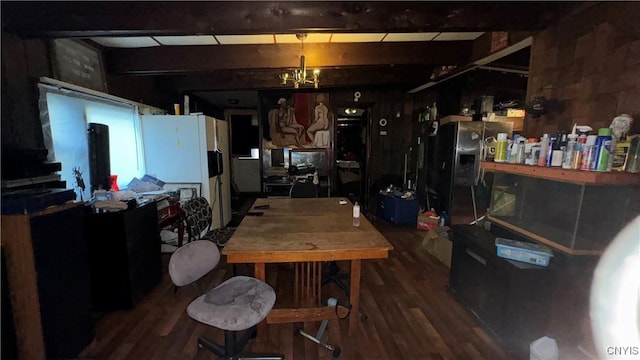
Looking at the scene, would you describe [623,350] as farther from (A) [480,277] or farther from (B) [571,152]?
(B) [571,152]

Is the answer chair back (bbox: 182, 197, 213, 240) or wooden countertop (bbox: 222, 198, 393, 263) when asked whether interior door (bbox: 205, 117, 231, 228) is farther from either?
wooden countertop (bbox: 222, 198, 393, 263)

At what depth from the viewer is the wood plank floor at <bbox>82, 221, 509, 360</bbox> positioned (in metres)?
1.87

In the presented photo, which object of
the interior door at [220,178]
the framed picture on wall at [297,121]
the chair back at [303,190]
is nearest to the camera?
the chair back at [303,190]

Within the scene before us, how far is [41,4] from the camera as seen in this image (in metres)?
2.03

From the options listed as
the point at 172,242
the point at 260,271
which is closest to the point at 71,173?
the point at 172,242

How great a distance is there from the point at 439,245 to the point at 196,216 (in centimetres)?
285

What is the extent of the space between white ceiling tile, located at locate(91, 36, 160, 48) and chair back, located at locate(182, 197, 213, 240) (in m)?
1.87

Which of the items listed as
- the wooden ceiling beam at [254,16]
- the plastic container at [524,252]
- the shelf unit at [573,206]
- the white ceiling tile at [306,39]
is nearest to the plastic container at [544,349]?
the plastic container at [524,252]

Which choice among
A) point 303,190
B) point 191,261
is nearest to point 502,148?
point 303,190

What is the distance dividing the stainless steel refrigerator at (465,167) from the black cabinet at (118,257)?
3.93 meters

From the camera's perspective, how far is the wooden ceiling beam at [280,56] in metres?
3.23

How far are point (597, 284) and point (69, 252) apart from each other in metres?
3.20

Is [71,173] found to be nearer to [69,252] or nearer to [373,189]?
[69,252]

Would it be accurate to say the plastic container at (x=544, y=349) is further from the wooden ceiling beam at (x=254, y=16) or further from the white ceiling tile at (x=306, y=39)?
the white ceiling tile at (x=306, y=39)
